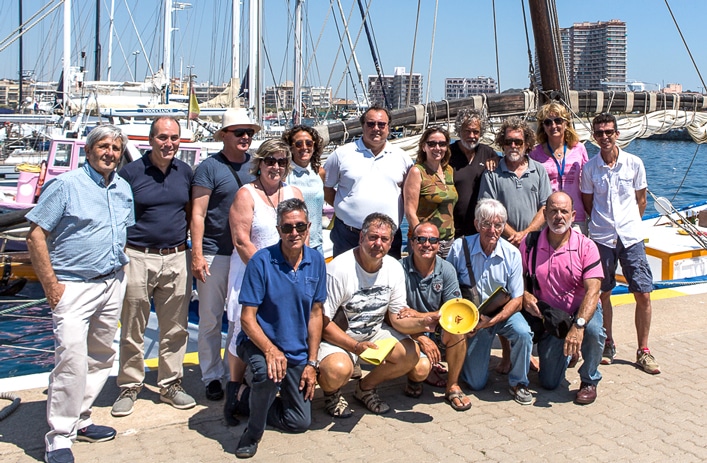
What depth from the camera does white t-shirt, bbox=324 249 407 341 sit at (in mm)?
4145

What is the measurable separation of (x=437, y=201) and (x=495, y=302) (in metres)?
0.84

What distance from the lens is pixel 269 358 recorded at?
371 centimetres

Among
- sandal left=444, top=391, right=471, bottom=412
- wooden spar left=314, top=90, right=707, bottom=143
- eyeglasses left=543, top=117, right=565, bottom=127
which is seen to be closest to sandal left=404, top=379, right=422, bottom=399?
sandal left=444, top=391, right=471, bottom=412

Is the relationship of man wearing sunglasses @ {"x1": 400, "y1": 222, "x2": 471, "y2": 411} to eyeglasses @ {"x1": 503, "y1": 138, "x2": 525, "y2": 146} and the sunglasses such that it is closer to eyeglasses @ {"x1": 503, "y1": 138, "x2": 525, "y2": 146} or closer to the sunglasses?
the sunglasses

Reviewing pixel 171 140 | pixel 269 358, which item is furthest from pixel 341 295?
pixel 171 140

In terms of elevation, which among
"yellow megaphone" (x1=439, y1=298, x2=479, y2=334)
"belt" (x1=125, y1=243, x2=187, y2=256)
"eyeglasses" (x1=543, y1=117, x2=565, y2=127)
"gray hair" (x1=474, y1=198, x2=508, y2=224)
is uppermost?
"eyeglasses" (x1=543, y1=117, x2=565, y2=127)

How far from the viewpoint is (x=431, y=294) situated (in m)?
4.41

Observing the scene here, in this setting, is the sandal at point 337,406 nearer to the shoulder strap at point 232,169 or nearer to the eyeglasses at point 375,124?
the shoulder strap at point 232,169

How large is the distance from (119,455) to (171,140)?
1719 millimetres

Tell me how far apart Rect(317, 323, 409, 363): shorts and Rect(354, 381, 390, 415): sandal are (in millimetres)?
209

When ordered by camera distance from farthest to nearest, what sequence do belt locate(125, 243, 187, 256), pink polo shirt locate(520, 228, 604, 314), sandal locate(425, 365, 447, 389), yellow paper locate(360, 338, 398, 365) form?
sandal locate(425, 365, 447, 389) < pink polo shirt locate(520, 228, 604, 314) < belt locate(125, 243, 187, 256) < yellow paper locate(360, 338, 398, 365)

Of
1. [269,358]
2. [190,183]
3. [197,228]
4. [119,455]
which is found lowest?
[119,455]

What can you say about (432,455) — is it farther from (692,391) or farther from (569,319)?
(692,391)

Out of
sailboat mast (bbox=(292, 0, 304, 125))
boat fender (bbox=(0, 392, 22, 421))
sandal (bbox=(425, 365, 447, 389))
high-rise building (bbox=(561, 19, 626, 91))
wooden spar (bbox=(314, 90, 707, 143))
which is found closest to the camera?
boat fender (bbox=(0, 392, 22, 421))
